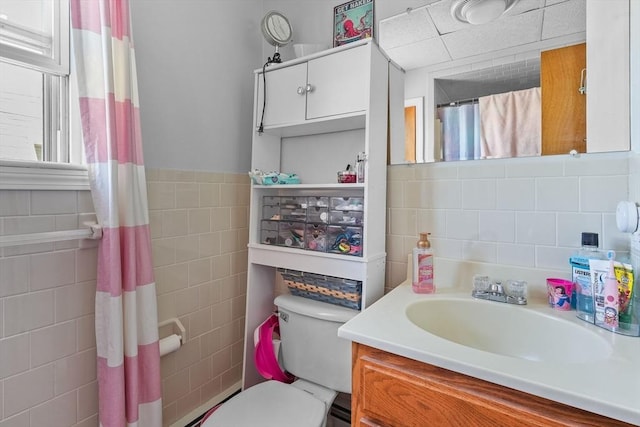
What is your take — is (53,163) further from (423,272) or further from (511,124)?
(511,124)

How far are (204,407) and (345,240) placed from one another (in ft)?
3.57

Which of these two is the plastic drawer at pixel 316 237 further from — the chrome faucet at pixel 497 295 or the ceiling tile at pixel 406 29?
the ceiling tile at pixel 406 29

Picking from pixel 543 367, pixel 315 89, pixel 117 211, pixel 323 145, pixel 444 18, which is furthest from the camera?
pixel 323 145

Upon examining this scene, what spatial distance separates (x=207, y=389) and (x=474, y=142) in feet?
5.42

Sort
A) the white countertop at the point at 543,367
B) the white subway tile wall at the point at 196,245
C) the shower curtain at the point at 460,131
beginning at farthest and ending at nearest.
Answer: the shower curtain at the point at 460,131 → the white subway tile wall at the point at 196,245 → the white countertop at the point at 543,367

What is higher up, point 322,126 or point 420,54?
point 420,54

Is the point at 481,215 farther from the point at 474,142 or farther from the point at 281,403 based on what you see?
the point at 281,403

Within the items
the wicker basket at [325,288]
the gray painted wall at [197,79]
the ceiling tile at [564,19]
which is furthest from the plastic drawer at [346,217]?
the ceiling tile at [564,19]

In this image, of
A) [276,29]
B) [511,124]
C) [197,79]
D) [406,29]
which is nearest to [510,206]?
[511,124]

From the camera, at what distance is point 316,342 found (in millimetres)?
1278

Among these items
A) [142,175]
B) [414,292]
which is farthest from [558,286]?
[142,175]

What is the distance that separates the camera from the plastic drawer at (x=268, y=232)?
4.95ft

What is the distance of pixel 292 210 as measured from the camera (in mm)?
1490

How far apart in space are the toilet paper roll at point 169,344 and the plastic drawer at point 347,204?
0.88m
